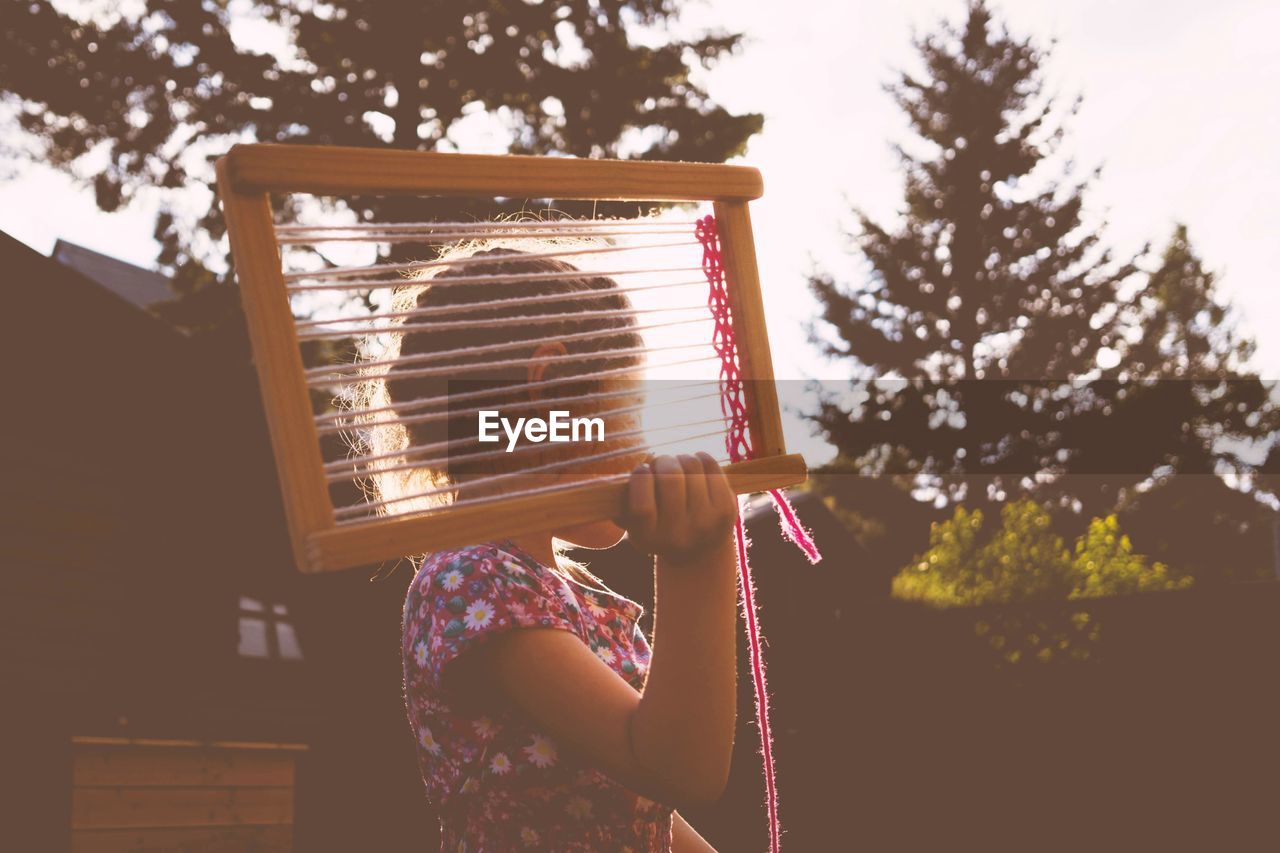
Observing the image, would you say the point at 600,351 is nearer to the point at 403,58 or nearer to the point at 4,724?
the point at 4,724

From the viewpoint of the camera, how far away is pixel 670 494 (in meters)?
1.14

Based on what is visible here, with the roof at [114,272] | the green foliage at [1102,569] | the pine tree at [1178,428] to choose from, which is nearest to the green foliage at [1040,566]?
the green foliage at [1102,569]

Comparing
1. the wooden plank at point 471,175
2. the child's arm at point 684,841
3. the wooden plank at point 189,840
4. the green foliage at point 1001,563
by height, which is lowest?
the green foliage at point 1001,563

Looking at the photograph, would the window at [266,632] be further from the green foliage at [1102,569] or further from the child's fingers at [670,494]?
the green foliage at [1102,569]

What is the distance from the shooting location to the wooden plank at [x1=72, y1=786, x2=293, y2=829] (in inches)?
272

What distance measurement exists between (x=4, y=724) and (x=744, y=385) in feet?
23.1

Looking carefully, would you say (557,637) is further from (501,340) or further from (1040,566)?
(1040,566)

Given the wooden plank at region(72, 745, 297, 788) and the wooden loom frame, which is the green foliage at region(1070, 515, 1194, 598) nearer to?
the wooden plank at region(72, 745, 297, 788)

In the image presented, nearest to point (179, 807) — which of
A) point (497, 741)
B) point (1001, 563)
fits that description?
point (497, 741)

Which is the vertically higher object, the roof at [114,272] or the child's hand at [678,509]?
the roof at [114,272]

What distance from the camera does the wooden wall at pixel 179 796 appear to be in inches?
273

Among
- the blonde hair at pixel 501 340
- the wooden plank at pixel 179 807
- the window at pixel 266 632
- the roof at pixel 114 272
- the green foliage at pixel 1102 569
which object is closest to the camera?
the blonde hair at pixel 501 340

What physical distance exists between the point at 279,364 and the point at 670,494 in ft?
1.27

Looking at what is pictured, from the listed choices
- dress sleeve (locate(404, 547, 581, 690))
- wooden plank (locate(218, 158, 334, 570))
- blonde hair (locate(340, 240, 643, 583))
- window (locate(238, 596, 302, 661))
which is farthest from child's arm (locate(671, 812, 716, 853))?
window (locate(238, 596, 302, 661))
